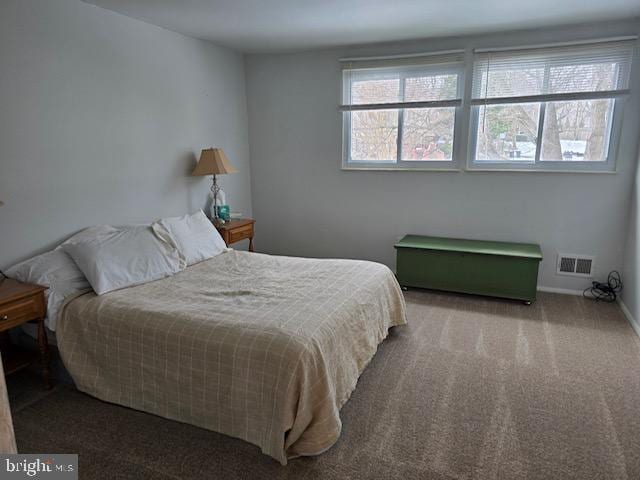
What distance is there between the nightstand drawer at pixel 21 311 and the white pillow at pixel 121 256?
285 millimetres

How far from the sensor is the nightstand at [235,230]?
3.83 meters

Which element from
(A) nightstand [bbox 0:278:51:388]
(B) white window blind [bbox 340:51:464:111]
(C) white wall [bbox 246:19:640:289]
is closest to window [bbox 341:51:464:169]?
(B) white window blind [bbox 340:51:464:111]

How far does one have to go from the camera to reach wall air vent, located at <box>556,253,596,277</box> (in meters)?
3.73

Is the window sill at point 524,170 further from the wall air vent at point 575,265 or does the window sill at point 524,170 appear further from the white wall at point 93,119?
the white wall at point 93,119

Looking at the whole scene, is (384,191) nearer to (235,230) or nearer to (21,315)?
(235,230)

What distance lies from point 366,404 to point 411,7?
8.83ft

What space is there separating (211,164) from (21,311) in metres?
1.98

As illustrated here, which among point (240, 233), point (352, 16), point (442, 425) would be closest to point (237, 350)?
point (442, 425)

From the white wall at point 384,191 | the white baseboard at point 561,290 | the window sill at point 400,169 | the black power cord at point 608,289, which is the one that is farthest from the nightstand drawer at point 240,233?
the black power cord at point 608,289

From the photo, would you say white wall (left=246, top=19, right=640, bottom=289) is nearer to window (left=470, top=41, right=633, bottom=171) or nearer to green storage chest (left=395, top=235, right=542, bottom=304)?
window (left=470, top=41, right=633, bottom=171)

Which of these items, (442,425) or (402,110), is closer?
(442,425)

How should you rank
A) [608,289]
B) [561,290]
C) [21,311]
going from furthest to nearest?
[561,290] < [608,289] < [21,311]

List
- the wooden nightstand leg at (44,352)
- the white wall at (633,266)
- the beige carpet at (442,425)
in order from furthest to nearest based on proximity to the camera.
→ the white wall at (633,266), the wooden nightstand leg at (44,352), the beige carpet at (442,425)

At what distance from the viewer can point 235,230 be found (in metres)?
3.95
